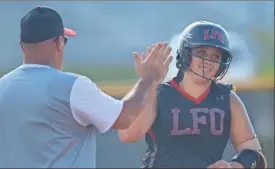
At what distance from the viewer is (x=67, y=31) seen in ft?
11.6

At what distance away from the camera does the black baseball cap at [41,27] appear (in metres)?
3.33

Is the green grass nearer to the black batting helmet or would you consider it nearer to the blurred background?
the blurred background

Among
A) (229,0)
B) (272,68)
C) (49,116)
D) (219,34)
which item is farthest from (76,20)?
(49,116)

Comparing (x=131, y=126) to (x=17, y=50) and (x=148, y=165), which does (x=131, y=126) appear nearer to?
(x=148, y=165)

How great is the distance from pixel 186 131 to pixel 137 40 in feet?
11.2

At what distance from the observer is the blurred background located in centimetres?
685

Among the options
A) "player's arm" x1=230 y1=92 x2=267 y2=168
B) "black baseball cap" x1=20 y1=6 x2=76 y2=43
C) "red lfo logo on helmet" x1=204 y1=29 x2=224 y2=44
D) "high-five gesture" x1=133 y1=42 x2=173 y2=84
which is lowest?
"player's arm" x1=230 y1=92 x2=267 y2=168

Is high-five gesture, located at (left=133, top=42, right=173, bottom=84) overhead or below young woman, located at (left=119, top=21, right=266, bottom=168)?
overhead

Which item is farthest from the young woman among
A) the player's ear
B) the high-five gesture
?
Answer: the player's ear

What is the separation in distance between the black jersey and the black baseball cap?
0.72 m

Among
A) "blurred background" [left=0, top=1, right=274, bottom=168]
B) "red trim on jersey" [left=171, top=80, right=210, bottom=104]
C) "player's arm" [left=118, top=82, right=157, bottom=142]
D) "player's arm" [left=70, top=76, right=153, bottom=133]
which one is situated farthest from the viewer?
"blurred background" [left=0, top=1, right=274, bottom=168]

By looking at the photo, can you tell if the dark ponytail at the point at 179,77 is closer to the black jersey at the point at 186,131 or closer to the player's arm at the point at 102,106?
the black jersey at the point at 186,131

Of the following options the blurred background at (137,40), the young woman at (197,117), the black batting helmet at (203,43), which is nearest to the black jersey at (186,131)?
the young woman at (197,117)

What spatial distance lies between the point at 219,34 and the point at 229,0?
3.42 m
